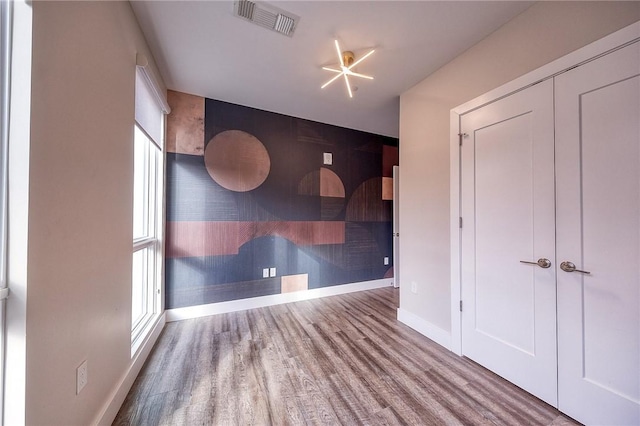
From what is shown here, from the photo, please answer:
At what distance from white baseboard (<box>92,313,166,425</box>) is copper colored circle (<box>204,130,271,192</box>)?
1.78 metres

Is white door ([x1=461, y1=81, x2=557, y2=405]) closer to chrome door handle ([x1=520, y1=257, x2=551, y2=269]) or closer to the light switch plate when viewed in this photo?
chrome door handle ([x1=520, y1=257, x2=551, y2=269])

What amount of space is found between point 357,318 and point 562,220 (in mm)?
2133

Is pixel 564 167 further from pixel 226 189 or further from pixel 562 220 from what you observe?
pixel 226 189

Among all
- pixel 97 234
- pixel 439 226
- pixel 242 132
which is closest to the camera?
pixel 97 234

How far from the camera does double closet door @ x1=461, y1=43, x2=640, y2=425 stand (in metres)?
1.24

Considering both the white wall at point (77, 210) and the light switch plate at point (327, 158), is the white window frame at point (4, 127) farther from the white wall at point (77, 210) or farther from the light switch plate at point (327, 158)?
the light switch plate at point (327, 158)

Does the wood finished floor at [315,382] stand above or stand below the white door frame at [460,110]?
below

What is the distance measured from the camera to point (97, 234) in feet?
4.18

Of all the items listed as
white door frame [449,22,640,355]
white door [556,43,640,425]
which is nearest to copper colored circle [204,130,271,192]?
white door frame [449,22,640,355]

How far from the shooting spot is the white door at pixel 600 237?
48.0 inches

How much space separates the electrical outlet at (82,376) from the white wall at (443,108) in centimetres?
263

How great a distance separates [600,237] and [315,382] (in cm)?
203

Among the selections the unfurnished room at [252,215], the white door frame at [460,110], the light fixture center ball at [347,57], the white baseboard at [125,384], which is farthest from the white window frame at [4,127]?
the white door frame at [460,110]

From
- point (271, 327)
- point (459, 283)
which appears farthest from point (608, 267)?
point (271, 327)
